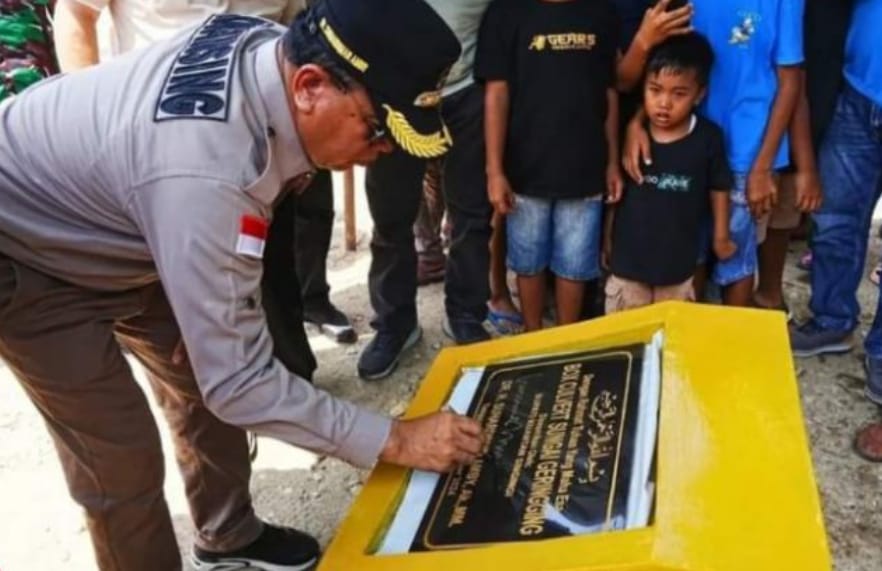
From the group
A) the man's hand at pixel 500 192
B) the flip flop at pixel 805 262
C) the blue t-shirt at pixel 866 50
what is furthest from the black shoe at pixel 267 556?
the flip flop at pixel 805 262

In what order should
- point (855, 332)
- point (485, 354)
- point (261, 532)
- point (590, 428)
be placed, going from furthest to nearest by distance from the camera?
point (855, 332), point (261, 532), point (485, 354), point (590, 428)

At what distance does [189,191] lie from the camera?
121 centimetres

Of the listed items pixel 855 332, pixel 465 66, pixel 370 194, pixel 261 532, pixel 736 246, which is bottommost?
pixel 855 332

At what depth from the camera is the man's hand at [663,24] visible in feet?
7.93

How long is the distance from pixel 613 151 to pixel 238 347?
1.63 m

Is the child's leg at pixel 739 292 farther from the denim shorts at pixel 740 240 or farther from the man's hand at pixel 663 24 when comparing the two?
the man's hand at pixel 663 24

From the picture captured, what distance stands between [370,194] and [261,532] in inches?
42.1

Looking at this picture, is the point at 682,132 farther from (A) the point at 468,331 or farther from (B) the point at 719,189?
(A) the point at 468,331

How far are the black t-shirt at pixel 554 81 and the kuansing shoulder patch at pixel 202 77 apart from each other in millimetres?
1189

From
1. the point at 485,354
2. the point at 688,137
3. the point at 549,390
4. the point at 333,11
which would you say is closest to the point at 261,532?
the point at 485,354

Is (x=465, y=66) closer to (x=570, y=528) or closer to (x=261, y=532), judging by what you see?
(x=261, y=532)

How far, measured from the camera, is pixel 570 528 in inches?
44.6

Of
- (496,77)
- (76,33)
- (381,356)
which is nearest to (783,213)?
(496,77)

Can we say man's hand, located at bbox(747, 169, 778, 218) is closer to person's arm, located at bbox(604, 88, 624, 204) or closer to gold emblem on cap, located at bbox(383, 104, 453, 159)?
person's arm, located at bbox(604, 88, 624, 204)
